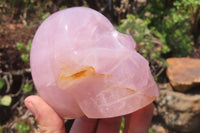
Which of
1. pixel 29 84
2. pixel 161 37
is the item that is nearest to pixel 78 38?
pixel 29 84

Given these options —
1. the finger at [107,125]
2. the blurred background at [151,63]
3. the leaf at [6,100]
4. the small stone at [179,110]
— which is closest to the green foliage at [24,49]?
the blurred background at [151,63]

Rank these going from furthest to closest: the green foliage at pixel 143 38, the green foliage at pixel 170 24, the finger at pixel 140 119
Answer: the green foliage at pixel 170 24 < the green foliage at pixel 143 38 < the finger at pixel 140 119

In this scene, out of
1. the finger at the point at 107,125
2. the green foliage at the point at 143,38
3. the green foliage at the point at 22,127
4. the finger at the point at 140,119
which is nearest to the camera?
the finger at the point at 140,119

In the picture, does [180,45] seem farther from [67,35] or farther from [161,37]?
[67,35]

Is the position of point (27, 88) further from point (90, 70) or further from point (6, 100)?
point (90, 70)

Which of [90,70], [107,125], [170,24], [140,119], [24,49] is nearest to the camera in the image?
[90,70]

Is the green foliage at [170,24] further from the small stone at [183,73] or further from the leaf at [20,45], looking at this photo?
the leaf at [20,45]

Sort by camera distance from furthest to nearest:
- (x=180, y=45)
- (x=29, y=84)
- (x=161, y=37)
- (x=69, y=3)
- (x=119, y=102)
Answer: (x=69, y=3), (x=180, y=45), (x=161, y=37), (x=29, y=84), (x=119, y=102)

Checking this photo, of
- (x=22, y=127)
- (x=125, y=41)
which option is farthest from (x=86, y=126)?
(x=22, y=127)
